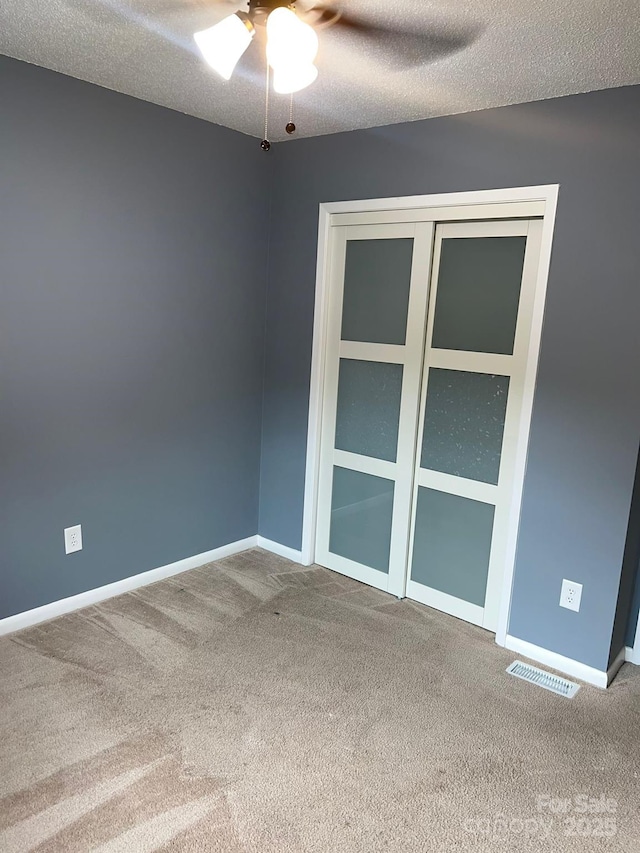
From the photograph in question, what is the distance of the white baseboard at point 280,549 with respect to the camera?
11.9ft

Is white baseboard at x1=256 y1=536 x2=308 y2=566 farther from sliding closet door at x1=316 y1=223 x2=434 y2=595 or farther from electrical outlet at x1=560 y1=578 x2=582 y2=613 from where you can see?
electrical outlet at x1=560 y1=578 x2=582 y2=613

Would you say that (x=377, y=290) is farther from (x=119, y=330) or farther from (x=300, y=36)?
(x=300, y=36)

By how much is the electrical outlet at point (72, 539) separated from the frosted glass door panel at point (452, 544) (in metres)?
1.62

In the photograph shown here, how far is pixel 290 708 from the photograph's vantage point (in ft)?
7.64

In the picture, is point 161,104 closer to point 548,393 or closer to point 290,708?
point 548,393

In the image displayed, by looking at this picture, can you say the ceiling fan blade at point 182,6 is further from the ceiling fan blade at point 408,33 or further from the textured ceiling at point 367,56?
the ceiling fan blade at point 408,33

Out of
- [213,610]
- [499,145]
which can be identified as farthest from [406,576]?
[499,145]

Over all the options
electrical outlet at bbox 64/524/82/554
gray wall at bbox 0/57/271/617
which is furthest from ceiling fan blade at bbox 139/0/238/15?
electrical outlet at bbox 64/524/82/554

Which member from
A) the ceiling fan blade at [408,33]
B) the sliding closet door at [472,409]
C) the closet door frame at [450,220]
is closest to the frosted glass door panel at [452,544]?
the sliding closet door at [472,409]

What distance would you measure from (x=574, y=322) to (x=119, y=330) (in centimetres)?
198

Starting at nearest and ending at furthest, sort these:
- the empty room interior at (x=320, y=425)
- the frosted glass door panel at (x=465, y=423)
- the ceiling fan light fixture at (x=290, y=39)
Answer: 1. the ceiling fan light fixture at (x=290, y=39)
2. the empty room interior at (x=320, y=425)
3. the frosted glass door panel at (x=465, y=423)

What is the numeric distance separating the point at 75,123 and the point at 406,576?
8.45ft

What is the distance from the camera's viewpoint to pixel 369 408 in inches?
129

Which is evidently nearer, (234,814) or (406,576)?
(234,814)
